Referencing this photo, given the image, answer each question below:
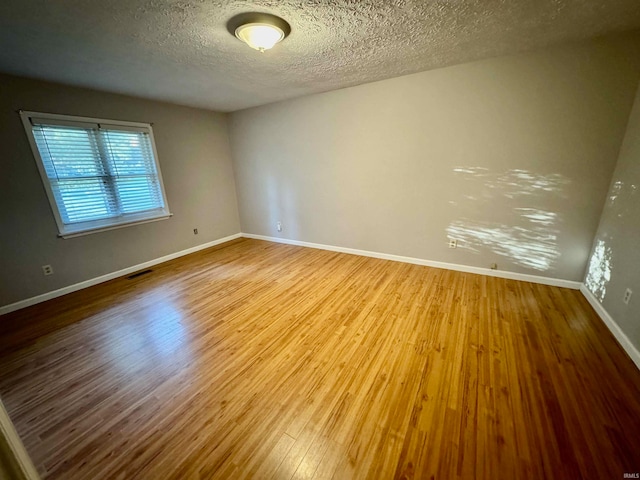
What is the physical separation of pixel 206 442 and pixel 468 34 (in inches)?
135

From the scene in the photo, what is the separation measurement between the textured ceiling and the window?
0.51m

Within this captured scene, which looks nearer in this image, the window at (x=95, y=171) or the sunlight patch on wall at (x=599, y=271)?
the sunlight patch on wall at (x=599, y=271)

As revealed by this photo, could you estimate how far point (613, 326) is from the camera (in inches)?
79.8

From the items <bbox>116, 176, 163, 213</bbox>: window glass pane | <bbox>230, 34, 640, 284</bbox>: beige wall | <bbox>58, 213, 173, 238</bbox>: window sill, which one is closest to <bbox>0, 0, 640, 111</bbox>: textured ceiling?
<bbox>230, 34, 640, 284</bbox>: beige wall

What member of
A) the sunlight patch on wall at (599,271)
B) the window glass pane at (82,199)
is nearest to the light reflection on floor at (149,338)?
the window glass pane at (82,199)

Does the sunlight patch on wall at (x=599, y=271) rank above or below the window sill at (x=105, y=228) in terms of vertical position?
below

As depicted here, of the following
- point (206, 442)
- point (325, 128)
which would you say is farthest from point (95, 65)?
point (206, 442)

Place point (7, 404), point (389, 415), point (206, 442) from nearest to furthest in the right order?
point (206, 442)
point (389, 415)
point (7, 404)

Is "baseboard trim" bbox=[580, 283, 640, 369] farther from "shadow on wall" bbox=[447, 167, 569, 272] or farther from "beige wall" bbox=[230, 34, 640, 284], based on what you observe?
"shadow on wall" bbox=[447, 167, 569, 272]

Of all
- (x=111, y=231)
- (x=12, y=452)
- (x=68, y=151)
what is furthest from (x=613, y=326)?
(x=68, y=151)

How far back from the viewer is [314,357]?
1912mm

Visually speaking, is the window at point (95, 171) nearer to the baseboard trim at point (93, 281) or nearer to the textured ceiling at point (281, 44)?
the textured ceiling at point (281, 44)

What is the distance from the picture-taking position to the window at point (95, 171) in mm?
2785

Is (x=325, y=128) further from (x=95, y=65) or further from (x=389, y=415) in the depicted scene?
(x=389, y=415)
